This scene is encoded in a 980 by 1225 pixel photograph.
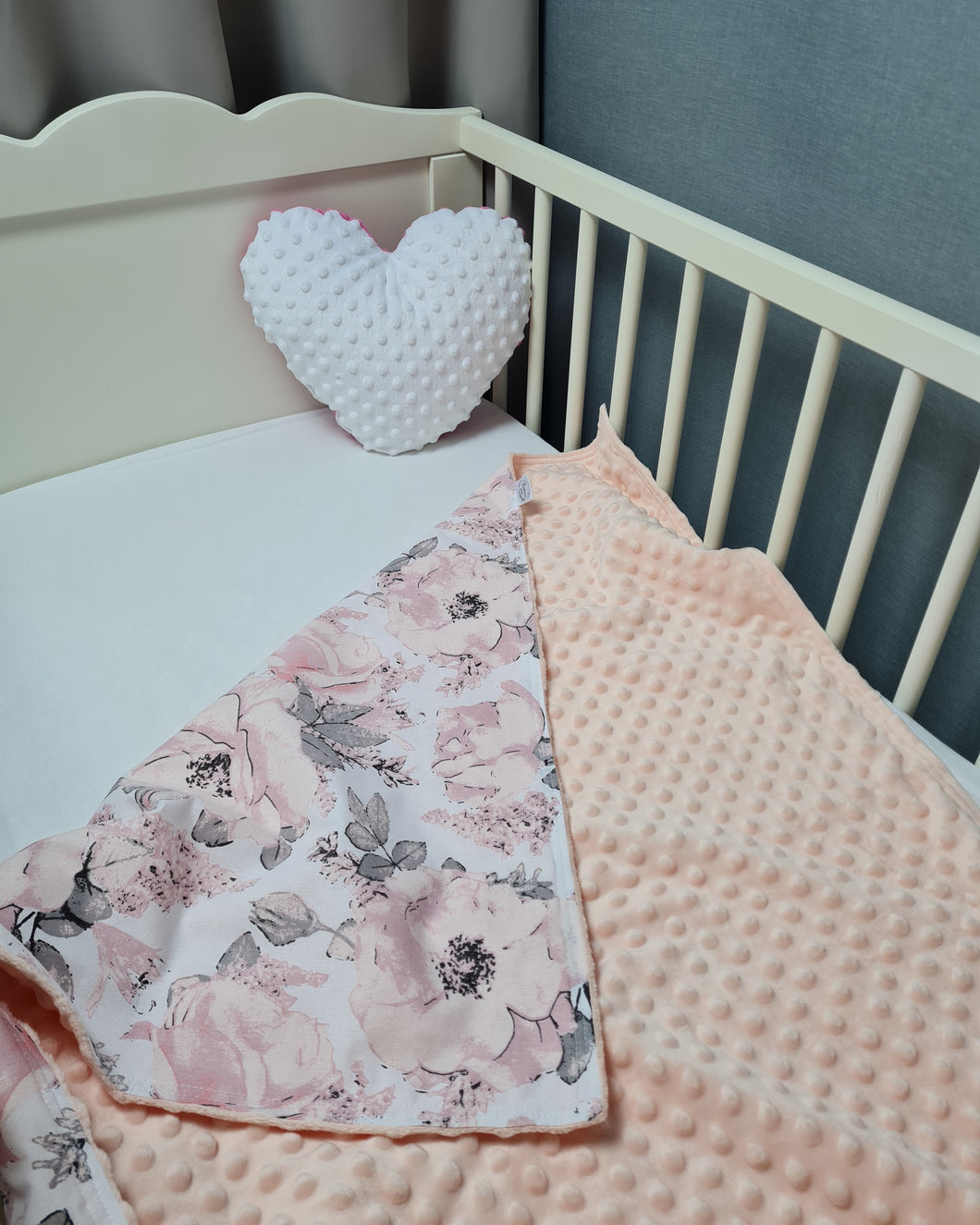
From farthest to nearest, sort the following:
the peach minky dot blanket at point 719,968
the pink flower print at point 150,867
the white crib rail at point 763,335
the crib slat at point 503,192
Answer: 1. the crib slat at point 503,192
2. the white crib rail at point 763,335
3. the pink flower print at point 150,867
4. the peach minky dot blanket at point 719,968

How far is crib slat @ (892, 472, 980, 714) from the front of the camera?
75 cm

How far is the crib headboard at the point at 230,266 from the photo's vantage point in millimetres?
902

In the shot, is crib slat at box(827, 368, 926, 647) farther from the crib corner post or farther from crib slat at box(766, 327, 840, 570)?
the crib corner post

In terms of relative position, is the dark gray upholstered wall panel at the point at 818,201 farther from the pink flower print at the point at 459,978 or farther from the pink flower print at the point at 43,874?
the pink flower print at the point at 43,874

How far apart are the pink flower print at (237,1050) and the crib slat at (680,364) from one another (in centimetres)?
72

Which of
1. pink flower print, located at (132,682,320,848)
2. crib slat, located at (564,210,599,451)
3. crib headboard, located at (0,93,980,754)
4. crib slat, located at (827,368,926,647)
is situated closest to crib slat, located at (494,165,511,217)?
crib headboard, located at (0,93,980,754)

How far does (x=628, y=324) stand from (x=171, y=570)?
23.0 inches

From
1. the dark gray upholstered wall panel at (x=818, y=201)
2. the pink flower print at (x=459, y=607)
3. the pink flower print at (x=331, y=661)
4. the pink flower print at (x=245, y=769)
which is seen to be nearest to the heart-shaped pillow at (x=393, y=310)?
the dark gray upholstered wall panel at (x=818, y=201)

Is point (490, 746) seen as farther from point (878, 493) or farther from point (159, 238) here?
point (159, 238)

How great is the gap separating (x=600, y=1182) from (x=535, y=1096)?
0.06 m

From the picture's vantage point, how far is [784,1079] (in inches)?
22.5

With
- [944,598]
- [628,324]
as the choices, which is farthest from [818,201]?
[944,598]

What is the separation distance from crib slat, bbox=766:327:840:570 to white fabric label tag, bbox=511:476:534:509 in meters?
0.28

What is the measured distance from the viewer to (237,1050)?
569mm
